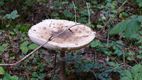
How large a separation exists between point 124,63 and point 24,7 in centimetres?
179

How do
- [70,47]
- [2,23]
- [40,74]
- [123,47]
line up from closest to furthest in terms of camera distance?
[70,47] < [40,74] < [123,47] < [2,23]

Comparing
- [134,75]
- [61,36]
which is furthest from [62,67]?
[134,75]

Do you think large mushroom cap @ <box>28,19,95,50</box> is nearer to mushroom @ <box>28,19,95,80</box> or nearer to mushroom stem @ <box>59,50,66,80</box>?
mushroom @ <box>28,19,95,80</box>

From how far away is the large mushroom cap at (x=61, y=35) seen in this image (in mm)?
2650

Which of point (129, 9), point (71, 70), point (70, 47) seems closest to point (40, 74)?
point (71, 70)

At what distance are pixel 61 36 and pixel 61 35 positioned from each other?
22mm

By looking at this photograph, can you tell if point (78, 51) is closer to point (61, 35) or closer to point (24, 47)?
point (24, 47)

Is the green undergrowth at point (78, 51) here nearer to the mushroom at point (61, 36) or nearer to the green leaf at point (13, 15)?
the green leaf at point (13, 15)

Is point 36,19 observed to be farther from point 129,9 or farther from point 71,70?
point 129,9

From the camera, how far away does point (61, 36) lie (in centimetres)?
286

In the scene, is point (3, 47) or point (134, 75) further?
point (3, 47)

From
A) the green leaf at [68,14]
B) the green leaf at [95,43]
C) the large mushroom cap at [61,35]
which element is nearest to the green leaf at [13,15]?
the green leaf at [68,14]

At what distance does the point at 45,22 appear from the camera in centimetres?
317

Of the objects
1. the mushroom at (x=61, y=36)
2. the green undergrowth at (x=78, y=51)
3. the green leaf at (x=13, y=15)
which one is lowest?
the green undergrowth at (x=78, y=51)
